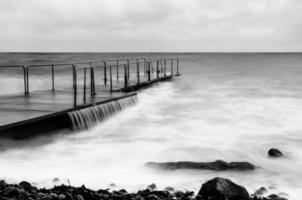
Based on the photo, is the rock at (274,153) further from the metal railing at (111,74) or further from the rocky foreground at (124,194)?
the metal railing at (111,74)

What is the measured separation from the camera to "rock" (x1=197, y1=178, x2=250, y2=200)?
4.56 metres

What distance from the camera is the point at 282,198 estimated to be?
4895mm

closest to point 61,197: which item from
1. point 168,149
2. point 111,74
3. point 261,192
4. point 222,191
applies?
point 222,191

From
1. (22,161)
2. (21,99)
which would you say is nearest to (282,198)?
(22,161)

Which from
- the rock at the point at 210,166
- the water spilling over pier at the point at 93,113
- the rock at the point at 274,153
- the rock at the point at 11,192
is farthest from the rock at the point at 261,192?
the water spilling over pier at the point at 93,113

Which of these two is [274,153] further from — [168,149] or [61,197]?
[61,197]

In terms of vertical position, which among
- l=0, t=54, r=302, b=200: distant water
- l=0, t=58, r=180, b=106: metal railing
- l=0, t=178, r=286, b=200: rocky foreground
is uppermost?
l=0, t=58, r=180, b=106: metal railing

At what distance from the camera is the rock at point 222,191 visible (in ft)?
15.0

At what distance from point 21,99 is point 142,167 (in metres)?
4.65

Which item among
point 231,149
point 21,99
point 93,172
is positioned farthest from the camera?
point 21,99

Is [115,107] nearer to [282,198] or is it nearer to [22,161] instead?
[22,161]

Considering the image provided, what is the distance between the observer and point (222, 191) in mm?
4570

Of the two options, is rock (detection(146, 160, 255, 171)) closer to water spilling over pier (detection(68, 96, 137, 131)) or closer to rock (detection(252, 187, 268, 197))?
rock (detection(252, 187, 268, 197))

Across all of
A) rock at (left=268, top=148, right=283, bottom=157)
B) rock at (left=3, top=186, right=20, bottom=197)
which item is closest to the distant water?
rock at (left=268, top=148, right=283, bottom=157)
